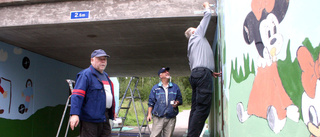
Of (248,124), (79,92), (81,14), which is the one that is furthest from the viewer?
(81,14)

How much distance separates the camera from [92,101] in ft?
11.8

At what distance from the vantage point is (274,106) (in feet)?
6.38

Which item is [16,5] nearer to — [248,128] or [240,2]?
[240,2]

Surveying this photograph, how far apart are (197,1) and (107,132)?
2.51m

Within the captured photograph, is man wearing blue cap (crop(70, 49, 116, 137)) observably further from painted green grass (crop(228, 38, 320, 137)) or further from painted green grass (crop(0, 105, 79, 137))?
painted green grass (crop(0, 105, 79, 137))

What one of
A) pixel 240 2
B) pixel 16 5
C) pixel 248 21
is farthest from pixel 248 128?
pixel 16 5

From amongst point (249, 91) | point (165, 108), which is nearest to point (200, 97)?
point (249, 91)

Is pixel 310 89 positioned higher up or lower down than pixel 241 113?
higher up

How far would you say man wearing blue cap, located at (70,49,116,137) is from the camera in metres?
3.50

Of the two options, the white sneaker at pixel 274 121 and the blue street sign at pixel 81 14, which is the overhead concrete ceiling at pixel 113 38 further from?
the white sneaker at pixel 274 121

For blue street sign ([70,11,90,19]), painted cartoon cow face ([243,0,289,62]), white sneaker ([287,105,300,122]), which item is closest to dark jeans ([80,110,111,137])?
blue street sign ([70,11,90,19])

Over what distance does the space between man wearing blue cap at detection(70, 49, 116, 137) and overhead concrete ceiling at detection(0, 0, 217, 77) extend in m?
1.38

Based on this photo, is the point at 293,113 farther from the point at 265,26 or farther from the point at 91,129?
the point at 91,129

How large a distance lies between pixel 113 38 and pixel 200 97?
3.30m
